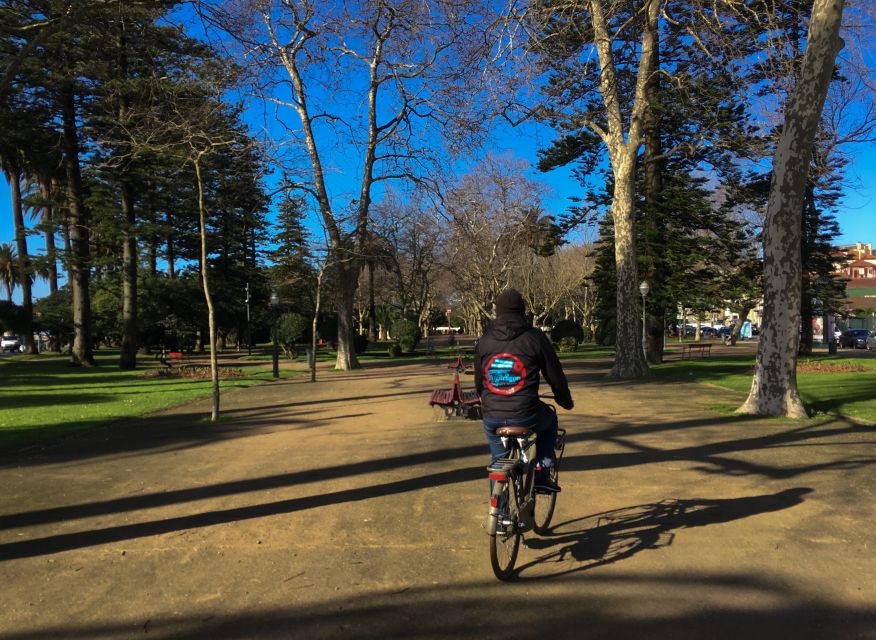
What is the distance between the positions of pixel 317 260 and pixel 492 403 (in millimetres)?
17963

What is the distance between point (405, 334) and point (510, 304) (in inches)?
1445

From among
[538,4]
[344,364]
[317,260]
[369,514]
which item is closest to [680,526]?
[369,514]

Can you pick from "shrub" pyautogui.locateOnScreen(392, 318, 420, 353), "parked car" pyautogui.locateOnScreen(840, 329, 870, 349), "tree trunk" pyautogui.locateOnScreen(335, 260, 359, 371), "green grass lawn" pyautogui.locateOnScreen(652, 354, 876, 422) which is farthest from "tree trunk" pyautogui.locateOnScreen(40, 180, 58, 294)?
"parked car" pyautogui.locateOnScreen(840, 329, 870, 349)

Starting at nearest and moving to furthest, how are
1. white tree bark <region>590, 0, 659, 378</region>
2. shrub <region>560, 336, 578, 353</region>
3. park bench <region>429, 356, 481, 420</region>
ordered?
1. park bench <region>429, 356, 481, 420</region>
2. white tree bark <region>590, 0, 659, 378</region>
3. shrub <region>560, 336, 578, 353</region>

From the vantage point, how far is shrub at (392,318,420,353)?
4084cm

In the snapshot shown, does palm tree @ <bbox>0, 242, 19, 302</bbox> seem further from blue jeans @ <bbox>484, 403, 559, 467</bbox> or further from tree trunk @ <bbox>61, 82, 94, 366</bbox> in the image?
blue jeans @ <bbox>484, 403, 559, 467</bbox>

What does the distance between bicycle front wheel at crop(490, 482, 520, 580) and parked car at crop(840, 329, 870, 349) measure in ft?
170

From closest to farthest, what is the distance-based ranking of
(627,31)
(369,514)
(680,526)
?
(680,526), (369,514), (627,31)

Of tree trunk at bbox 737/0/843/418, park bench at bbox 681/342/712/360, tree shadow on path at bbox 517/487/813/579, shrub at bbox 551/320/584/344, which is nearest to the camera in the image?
tree shadow on path at bbox 517/487/813/579

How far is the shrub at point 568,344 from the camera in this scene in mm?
41375

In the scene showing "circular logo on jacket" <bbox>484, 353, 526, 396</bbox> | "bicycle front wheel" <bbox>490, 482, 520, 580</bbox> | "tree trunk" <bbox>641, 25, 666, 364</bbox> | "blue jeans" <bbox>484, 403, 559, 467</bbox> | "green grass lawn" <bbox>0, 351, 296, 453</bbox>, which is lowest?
"green grass lawn" <bbox>0, 351, 296, 453</bbox>

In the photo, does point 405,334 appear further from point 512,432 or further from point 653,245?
point 512,432

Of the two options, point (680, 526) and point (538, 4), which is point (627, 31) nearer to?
point (538, 4)

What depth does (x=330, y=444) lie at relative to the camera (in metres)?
8.88
